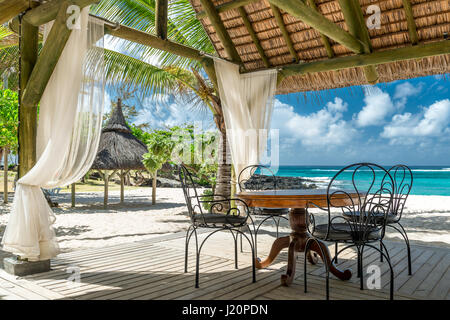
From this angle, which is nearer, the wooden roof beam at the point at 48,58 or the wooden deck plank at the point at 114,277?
the wooden deck plank at the point at 114,277

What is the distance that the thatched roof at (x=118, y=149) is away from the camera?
10.9 m

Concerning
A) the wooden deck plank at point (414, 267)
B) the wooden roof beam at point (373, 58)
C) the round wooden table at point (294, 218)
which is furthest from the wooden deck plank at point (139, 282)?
the wooden roof beam at point (373, 58)

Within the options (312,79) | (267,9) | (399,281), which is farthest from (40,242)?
(312,79)

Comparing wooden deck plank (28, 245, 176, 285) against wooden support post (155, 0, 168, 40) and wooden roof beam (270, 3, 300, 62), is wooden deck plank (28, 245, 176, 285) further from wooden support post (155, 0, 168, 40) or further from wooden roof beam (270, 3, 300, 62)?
wooden roof beam (270, 3, 300, 62)

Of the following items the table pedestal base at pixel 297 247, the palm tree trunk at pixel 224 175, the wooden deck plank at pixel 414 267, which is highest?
the palm tree trunk at pixel 224 175

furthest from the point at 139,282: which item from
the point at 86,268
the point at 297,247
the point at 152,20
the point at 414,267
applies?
the point at 152,20

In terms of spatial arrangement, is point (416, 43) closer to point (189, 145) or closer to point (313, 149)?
point (189, 145)

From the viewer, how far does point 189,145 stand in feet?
30.5

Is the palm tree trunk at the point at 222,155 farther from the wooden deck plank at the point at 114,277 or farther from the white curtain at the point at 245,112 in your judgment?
the wooden deck plank at the point at 114,277

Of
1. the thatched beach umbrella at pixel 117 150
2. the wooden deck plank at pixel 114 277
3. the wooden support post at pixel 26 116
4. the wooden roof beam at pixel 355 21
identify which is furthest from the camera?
the thatched beach umbrella at pixel 117 150

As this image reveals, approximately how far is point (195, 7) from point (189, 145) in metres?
4.83

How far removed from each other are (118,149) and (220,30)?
7.52 metres

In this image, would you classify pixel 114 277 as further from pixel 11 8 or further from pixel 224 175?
pixel 224 175

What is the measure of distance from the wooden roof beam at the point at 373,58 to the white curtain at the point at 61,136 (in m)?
2.68
